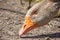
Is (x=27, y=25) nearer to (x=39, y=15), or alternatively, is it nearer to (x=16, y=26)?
(x=39, y=15)

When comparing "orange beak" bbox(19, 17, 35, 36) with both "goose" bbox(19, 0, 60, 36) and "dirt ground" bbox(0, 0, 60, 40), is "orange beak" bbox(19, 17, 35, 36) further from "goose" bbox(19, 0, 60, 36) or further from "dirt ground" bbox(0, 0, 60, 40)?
"dirt ground" bbox(0, 0, 60, 40)

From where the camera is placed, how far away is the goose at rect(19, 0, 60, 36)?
8.89 ft

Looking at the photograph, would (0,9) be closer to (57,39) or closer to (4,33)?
(4,33)

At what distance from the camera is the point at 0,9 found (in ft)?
11.6

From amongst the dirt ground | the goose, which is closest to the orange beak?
the goose

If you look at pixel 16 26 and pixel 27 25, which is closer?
pixel 27 25

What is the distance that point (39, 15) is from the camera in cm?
272

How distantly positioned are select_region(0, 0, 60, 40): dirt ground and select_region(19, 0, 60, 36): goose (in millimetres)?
184

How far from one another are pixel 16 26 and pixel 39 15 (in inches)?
21.2

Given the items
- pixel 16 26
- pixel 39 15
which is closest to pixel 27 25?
pixel 39 15

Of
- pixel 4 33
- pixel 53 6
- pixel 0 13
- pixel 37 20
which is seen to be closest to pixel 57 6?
pixel 53 6

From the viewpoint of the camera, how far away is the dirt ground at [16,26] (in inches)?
117

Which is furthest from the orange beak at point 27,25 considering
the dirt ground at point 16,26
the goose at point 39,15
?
the dirt ground at point 16,26

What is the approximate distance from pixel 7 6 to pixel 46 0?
88 centimetres
